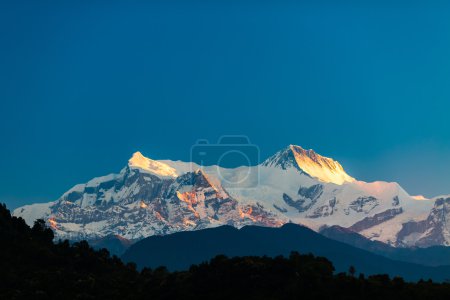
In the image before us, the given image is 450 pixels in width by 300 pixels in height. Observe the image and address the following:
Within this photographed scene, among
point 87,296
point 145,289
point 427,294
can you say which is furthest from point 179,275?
point 427,294

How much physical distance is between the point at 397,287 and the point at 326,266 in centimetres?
1709

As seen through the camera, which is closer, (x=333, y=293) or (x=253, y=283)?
(x=333, y=293)

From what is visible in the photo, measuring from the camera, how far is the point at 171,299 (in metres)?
190

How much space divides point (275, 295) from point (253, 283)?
30.2 ft

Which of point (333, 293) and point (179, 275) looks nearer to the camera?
point (333, 293)

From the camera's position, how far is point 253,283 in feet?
650

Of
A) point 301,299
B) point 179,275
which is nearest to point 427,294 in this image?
point 301,299

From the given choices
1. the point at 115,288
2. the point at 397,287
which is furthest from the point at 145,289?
the point at 397,287

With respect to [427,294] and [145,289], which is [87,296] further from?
[427,294]

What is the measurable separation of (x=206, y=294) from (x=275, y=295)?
13493mm

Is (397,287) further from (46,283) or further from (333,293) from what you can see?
(46,283)

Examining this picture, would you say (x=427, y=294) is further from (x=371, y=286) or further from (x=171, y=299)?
(x=171, y=299)

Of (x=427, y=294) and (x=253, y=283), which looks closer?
(x=427, y=294)

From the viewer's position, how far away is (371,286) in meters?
186
